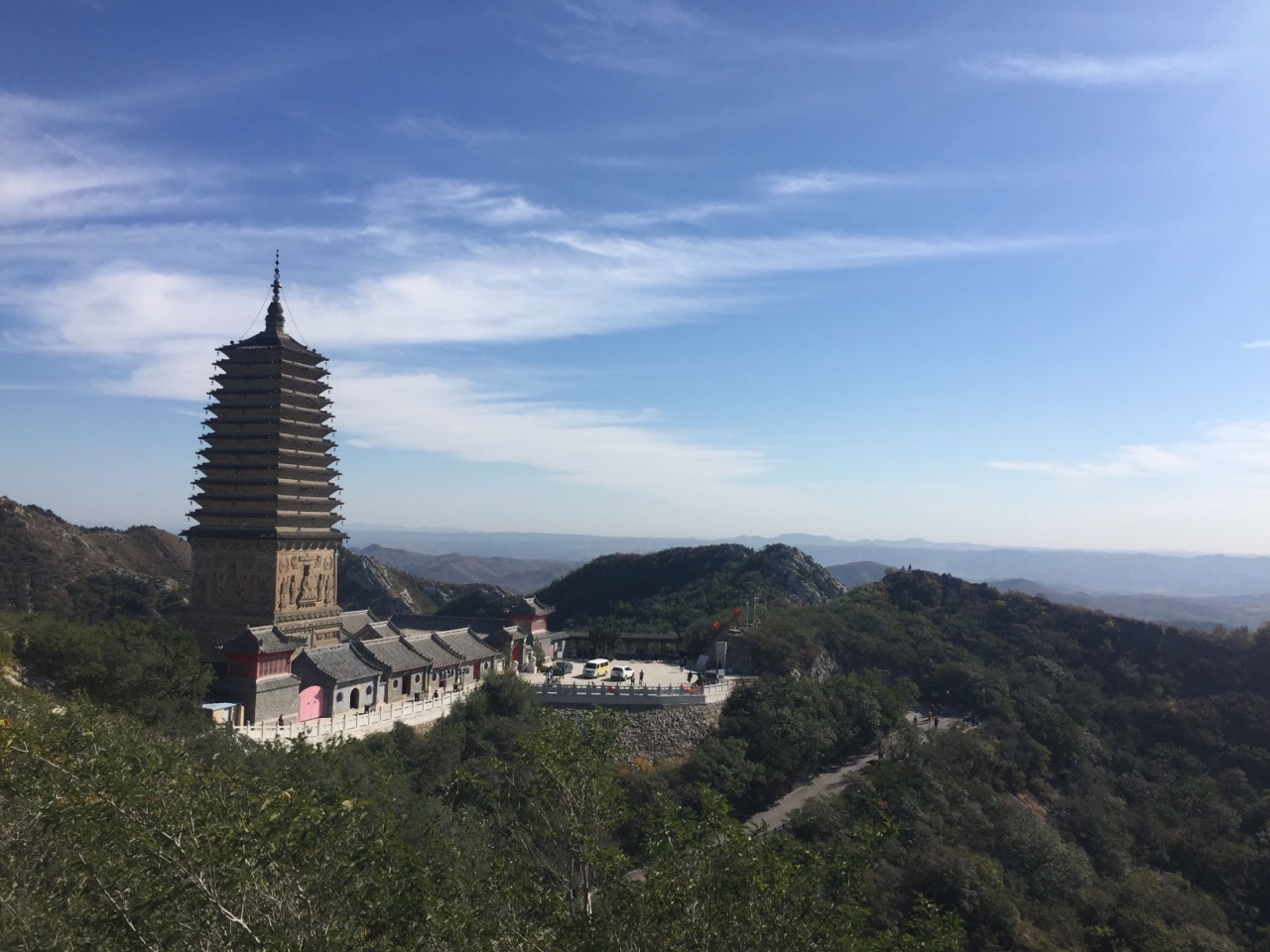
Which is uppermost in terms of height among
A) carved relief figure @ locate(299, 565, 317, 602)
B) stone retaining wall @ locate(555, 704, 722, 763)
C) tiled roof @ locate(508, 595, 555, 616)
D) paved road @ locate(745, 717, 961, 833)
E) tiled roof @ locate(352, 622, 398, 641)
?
carved relief figure @ locate(299, 565, 317, 602)

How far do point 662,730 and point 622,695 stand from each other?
1.85 metres

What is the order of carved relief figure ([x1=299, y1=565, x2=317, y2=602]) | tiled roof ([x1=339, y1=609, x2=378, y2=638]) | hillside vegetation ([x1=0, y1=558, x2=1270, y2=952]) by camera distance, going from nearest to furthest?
1. hillside vegetation ([x1=0, y1=558, x2=1270, y2=952])
2. carved relief figure ([x1=299, y1=565, x2=317, y2=602])
3. tiled roof ([x1=339, y1=609, x2=378, y2=638])

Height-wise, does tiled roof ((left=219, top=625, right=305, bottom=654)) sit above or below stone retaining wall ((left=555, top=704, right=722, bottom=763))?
above

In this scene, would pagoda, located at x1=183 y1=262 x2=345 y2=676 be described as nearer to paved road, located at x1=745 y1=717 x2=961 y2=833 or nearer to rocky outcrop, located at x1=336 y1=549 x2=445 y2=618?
paved road, located at x1=745 y1=717 x2=961 y2=833

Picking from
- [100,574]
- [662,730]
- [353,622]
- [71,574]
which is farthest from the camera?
[100,574]

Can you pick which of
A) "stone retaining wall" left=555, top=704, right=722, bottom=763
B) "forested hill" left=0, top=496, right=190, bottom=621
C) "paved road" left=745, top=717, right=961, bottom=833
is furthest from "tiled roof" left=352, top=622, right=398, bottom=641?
"forested hill" left=0, top=496, right=190, bottom=621

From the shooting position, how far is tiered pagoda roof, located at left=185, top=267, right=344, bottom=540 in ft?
101

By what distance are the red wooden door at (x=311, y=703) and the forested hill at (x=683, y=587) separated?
68.0 feet

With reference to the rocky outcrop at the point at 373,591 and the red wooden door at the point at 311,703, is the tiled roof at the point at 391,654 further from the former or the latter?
the rocky outcrop at the point at 373,591

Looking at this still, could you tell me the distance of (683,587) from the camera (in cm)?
5862

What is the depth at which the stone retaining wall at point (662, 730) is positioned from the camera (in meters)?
30.5

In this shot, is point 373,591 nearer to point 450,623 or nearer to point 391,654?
point 450,623

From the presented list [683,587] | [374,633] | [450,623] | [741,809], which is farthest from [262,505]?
[683,587]

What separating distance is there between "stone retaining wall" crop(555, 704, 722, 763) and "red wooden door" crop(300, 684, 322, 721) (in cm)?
798
